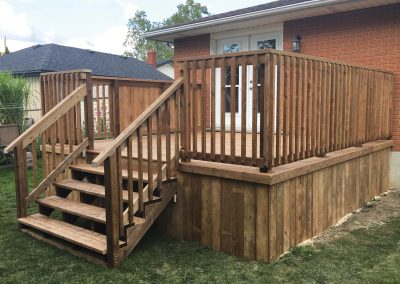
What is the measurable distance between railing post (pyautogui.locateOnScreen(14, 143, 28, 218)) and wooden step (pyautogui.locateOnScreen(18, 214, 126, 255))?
0.15m

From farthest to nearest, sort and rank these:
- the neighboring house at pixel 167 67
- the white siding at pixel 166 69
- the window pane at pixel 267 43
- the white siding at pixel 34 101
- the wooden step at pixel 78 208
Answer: the white siding at pixel 166 69 < the neighboring house at pixel 167 67 < the white siding at pixel 34 101 < the window pane at pixel 267 43 < the wooden step at pixel 78 208

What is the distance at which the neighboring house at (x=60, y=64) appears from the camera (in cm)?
1338

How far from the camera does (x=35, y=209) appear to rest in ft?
18.6

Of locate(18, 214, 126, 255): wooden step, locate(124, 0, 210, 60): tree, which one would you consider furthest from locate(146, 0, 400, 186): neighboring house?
locate(124, 0, 210, 60): tree

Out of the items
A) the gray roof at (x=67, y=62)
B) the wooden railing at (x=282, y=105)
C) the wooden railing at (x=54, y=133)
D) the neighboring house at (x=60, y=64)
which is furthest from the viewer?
the gray roof at (x=67, y=62)

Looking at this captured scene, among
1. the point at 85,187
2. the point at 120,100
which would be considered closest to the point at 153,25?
the point at 120,100

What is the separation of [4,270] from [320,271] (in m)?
2.77

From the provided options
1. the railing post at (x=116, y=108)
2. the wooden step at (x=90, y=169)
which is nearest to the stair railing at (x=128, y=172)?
the wooden step at (x=90, y=169)

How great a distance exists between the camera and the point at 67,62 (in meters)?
14.8

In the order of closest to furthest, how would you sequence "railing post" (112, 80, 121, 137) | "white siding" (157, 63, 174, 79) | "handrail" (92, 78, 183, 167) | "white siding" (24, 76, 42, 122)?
1. "handrail" (92, 78, 183, 167)
2. "railing post" (112, 80, 121, 137)
3. "white siding" (24, 76, 42, 122)
4. "white siding" (157, 63, 174, 79)

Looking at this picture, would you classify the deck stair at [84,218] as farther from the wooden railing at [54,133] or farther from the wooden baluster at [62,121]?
the wooden baluster at [62,121]

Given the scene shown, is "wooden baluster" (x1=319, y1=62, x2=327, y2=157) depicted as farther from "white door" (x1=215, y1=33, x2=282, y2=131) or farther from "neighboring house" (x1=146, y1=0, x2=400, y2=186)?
"white door" (x1=215, y1=33, x2=282, y2=131)

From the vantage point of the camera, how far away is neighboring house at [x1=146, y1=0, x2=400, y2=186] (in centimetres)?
647

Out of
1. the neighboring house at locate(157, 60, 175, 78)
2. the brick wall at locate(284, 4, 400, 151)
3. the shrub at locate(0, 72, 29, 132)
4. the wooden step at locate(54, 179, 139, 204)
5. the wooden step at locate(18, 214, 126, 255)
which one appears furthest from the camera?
the neighboring house at locate(157, 60, 175, 78)
